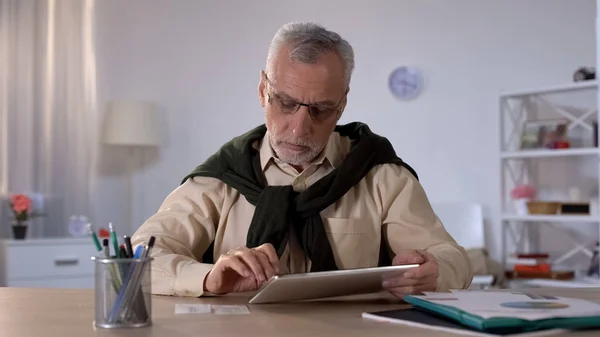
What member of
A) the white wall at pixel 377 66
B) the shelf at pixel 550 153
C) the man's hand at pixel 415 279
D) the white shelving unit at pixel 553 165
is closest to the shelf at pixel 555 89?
the white shelving unit at pixel 553 165

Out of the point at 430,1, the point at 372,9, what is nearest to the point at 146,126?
the point at 372,9

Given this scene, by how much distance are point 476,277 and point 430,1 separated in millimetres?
1757

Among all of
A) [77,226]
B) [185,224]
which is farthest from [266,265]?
[77,226]

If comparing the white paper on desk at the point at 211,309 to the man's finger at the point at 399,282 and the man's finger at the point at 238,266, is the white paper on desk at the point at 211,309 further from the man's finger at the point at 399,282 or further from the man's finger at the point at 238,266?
the man's finger at the point at 399,282

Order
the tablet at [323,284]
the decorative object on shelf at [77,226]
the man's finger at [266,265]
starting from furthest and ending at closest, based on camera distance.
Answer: the decorative object on shelf at [77,226], the man's finger at [266,265], the tablet at [323,284]

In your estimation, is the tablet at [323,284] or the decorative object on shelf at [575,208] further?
the decorative object on shelf at [575,208]

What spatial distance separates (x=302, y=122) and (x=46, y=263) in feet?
9.55

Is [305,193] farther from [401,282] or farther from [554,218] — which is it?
[554,218]

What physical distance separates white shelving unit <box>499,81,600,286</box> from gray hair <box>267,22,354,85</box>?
246cm

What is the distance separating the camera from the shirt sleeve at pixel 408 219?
6.42ft

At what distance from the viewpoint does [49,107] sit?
191 inches

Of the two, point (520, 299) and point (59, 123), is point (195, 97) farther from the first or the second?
point (520, 299)

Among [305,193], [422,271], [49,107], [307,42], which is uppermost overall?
[49,107]

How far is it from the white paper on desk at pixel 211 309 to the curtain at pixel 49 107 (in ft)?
11.3
